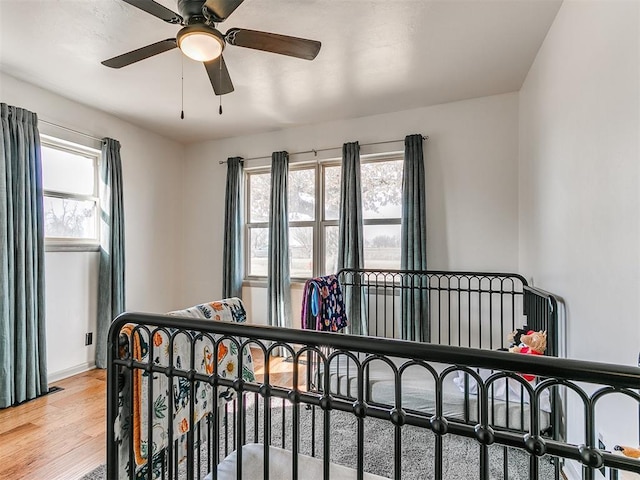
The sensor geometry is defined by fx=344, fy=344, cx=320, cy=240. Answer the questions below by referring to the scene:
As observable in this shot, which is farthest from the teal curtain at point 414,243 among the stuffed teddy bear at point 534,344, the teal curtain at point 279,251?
the teal curtain at point 279,251

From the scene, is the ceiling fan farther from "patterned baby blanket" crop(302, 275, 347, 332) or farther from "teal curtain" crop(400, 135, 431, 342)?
"teal curtain" crop(400, 135, 431, 342)

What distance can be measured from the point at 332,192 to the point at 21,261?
291 centimetres

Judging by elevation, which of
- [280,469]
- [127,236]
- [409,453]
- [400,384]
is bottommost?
[409,453]

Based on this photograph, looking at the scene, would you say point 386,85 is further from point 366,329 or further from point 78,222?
point 78,222

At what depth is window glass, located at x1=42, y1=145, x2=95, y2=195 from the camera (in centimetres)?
318

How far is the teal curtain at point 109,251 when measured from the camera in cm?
351

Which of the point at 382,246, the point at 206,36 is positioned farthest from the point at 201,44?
the point at 382,246

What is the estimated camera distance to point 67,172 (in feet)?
11.0

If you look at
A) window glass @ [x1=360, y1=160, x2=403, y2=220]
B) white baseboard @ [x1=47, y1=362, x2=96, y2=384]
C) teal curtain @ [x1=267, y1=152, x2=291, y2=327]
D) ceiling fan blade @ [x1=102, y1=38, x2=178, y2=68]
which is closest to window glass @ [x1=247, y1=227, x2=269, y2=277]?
teal curtain @ [x1=267, y1=152, x2=291, y2=327]

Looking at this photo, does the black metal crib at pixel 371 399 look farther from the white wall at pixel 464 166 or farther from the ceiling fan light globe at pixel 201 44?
the ceiling fan light globe at pixel 201 44

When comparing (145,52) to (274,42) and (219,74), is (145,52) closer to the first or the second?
(219,74)

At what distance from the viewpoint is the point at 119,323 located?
3.70ft

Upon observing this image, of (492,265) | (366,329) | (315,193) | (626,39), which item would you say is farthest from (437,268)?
(626,39)

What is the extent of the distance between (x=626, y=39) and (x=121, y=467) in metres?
2.34
